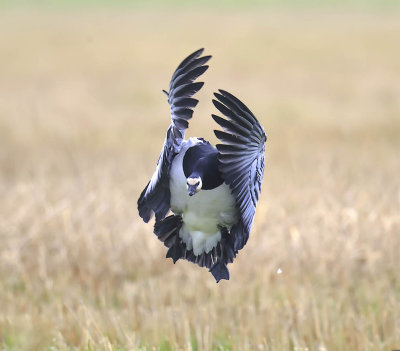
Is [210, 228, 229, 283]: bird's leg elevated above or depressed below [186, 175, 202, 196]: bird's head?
below

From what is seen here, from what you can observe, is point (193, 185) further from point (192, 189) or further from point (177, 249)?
point (177, 249)

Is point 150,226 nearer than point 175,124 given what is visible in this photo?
No

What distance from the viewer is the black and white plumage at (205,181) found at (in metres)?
2.42

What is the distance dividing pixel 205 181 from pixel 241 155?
5.8 inches

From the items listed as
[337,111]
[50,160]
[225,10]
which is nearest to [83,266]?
[50,160]

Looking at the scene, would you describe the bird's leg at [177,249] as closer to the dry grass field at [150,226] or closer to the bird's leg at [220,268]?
the bird's leg at [220,268]

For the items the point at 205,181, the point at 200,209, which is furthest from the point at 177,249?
the point at 205,181

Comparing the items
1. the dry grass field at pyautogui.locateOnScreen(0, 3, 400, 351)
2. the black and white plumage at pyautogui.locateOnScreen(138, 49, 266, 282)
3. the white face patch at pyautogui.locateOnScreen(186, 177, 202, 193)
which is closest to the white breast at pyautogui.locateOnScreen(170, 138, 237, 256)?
the black and white plumage at pyautogui.locateOnScreen(138, 49, 266, 282)

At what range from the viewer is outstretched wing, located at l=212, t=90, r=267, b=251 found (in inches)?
92.5

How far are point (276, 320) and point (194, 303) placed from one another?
3.50 ft

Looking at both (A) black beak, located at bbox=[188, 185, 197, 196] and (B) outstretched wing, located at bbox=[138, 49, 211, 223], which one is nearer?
(A) black beak, located at bbox=[188, 185, 197, 196]

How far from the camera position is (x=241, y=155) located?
2459 millimetres

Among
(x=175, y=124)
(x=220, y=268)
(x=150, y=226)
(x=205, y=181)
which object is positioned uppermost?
(x=150, y=226)

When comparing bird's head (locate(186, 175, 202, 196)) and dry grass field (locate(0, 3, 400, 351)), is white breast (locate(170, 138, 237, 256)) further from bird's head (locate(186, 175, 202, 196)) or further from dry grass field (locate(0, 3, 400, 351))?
dry grass field (locate(0, 3, 400, 351))
